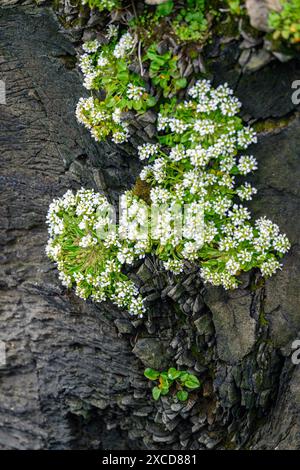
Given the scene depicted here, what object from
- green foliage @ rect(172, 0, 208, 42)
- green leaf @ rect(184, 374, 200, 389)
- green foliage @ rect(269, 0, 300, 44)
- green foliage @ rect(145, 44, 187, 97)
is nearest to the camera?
green foliage @ rect(269, 0, 300, 44)

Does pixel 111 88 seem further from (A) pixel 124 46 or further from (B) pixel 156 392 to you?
(B) pixel 156 392

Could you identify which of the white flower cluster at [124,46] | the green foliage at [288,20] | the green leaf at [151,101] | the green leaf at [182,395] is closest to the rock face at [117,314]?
the green leaf at [182,395]

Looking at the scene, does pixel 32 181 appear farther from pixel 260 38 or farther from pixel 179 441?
pixel 179 441

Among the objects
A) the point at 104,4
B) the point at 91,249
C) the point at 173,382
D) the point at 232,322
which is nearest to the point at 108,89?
the point at 104,4

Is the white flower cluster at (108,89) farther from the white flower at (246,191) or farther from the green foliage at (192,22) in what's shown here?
the white flower at (246,191)

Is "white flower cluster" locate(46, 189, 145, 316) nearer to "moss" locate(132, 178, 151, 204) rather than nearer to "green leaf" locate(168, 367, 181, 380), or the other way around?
"moss" locate(132, 178, 151, 204)

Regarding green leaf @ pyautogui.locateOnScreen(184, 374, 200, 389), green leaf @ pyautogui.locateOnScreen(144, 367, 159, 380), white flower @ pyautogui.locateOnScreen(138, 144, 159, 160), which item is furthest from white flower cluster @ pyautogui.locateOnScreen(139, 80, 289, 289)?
green leaf @ pyautogui.locateOnScreen(144, 367, 159, 380)

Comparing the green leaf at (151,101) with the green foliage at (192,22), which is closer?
the green foliage at (192,22)
